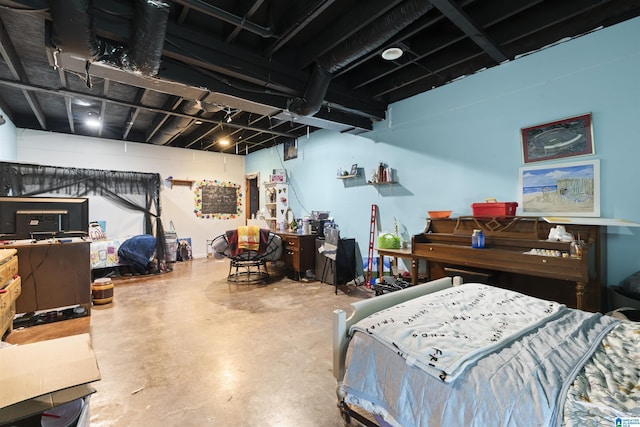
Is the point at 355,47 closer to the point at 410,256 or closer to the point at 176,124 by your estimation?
the point at 410,256

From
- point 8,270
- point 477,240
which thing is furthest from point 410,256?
point 8,270

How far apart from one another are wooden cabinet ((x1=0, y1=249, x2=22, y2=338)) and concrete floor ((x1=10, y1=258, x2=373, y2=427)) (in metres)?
0.64

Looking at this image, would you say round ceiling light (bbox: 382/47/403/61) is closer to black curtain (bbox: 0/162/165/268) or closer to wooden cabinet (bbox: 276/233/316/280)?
wooden cabinet (bbox: 276/233/316/280)

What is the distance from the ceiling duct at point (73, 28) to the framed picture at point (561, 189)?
13.0ft

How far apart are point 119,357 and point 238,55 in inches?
115

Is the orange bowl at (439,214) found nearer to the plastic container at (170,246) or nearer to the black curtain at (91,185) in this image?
the black curtain at (91,185)

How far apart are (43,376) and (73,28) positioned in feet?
7.57

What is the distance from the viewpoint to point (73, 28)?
6.66ft

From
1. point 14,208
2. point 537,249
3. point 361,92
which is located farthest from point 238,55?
point 537,249

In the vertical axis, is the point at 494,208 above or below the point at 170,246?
above

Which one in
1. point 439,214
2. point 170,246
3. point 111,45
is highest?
point 111,45

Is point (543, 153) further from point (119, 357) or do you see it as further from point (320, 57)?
point (119, 357)

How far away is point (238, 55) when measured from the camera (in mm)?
2850

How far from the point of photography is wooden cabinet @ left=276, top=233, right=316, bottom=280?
494 centimetres
